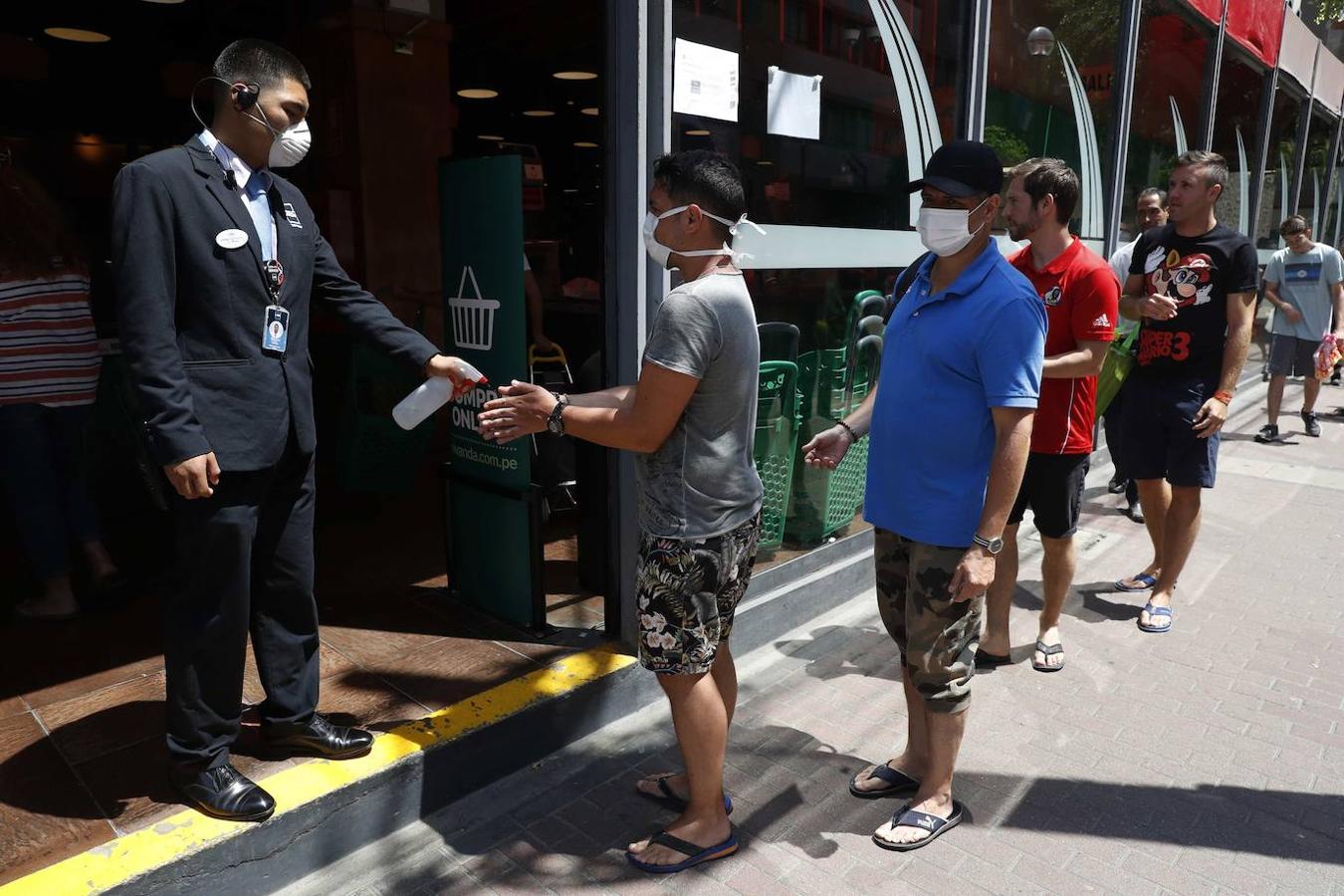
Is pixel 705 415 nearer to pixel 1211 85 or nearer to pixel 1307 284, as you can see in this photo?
pixel 1211 85

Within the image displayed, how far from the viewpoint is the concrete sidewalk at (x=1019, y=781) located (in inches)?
102

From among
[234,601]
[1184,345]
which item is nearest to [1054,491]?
[1184,345]

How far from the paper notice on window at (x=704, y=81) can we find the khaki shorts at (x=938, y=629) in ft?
6.31

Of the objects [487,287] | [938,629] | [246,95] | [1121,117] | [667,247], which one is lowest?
[938,629]

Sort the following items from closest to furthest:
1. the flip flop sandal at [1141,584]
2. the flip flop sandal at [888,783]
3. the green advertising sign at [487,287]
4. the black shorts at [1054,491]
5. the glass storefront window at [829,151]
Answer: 1. the flip flop sandal at [888,783]
2. the green advertising sign at [487,287]
3. the black shorts at [1054,491]
4. the glass storefront window at [829,151]
5. the flip flop sandal at [1141,584]

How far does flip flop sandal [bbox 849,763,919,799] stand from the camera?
9.82 ft

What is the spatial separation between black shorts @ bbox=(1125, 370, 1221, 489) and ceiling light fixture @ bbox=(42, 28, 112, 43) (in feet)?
29.9

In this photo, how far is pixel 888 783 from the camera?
9.87 feet

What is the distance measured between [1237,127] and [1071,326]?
8.41 m

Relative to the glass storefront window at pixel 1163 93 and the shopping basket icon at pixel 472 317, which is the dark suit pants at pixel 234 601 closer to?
the shopping basket icon at pixel 472 317

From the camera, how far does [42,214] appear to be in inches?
141

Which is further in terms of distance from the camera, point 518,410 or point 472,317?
point 472,317

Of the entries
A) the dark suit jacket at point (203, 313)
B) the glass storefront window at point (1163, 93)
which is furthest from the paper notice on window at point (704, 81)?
the glass storefront window at point (1163, 93)

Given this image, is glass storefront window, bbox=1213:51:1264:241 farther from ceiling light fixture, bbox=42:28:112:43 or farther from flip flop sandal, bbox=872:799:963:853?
ceiling light fixture, bbox=42:28:112:43
